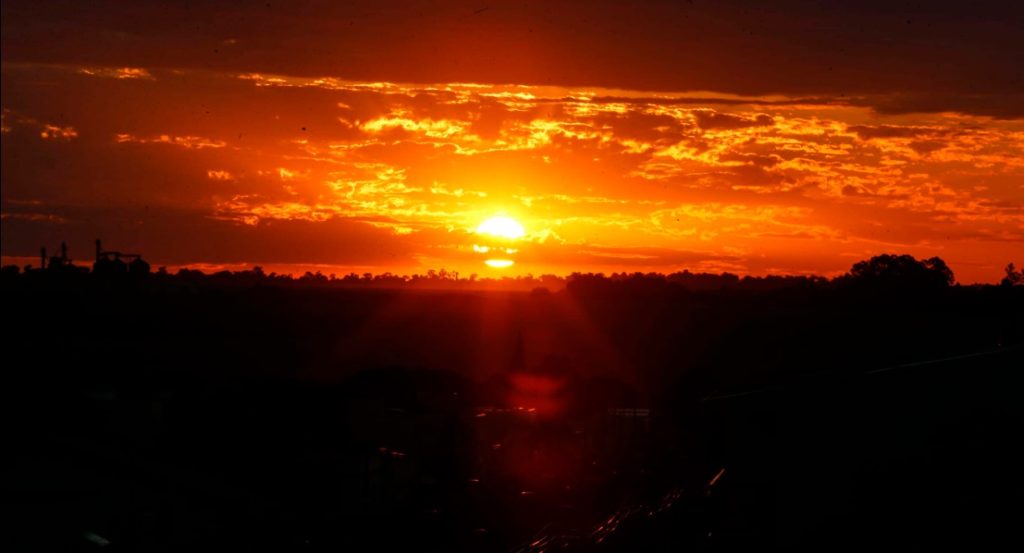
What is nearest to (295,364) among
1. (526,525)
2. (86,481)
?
(526,525)

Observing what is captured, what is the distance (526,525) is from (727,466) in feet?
23.4

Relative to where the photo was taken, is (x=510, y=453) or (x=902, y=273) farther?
(x=902, y=273)

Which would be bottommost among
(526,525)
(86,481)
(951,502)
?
(526,525)

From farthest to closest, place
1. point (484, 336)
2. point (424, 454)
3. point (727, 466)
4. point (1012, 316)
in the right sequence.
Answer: point (484, 336) → point (1012, 316) → point (424, 454) → point (727, 466)

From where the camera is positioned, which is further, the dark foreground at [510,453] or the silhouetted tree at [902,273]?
the silhouetted tree at [902,273]

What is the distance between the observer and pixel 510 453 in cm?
2250

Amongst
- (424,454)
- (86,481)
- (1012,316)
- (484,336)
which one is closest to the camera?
(86,481)

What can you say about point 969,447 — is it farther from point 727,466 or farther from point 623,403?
point 623,403

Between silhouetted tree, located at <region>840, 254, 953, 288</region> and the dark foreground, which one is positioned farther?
silhouetted tree, located at <region>840, 254, 953, 288</region>

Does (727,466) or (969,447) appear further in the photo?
(727,466)

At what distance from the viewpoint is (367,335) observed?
237ft

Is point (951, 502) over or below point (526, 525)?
over

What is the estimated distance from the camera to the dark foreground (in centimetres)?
880

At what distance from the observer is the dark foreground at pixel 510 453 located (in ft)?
28.9
